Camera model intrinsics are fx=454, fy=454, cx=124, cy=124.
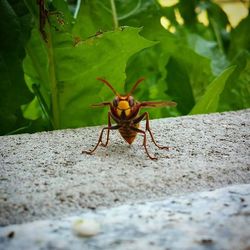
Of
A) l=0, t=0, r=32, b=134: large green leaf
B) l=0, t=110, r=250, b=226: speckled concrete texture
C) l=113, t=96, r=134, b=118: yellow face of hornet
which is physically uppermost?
l=0, t=0, r=32, b=134: large green leaf

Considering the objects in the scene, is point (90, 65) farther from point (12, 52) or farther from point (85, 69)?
point (12, 52)

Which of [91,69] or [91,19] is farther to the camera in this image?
[91,19]

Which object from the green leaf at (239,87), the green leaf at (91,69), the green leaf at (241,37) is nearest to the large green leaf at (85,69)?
the green leaf at (91,69)

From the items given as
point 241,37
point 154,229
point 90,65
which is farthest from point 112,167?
point 241,37

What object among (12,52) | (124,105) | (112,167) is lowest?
(112,167)

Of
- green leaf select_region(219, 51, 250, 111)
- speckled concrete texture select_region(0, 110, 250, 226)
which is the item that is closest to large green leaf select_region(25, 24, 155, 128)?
speckled concrete texture select_region(0, 110, 250, 226)

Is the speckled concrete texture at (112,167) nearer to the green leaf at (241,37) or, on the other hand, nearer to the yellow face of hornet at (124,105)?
the yellow face of hornet at (124,105)

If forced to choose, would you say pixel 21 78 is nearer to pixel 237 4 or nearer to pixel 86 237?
pixel 86 237

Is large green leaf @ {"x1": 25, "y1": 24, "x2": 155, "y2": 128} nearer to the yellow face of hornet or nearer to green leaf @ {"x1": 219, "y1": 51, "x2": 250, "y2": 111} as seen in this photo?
the yellow face of hornet
